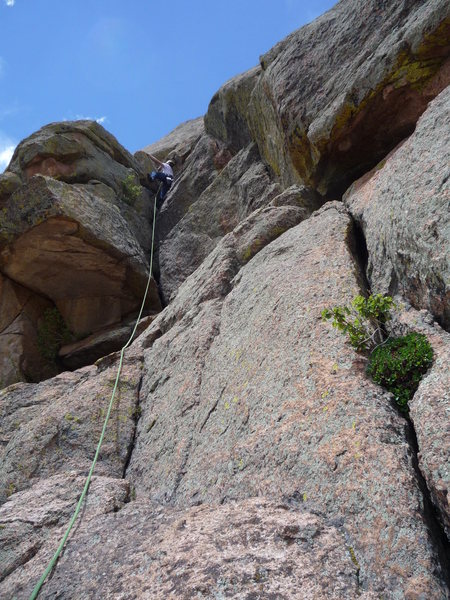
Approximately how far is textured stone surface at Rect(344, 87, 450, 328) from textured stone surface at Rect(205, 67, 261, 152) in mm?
11725

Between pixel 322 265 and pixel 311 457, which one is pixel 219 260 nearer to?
pixel 322 265

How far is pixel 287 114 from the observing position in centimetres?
1195

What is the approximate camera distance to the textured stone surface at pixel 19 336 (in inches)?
590

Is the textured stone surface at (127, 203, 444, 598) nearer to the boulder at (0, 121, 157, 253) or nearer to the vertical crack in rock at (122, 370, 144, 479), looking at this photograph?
the vertical crack in rock at (122, 370, 144, 479)

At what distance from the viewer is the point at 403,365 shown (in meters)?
4.71

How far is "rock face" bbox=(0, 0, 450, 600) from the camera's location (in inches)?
154

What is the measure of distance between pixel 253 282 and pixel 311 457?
186 inches

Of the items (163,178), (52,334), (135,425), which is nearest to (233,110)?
(163,178)

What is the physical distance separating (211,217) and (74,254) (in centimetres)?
531

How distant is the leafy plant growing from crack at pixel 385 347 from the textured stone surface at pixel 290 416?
5.9 inches

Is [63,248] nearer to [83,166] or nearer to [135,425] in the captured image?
[83,166]

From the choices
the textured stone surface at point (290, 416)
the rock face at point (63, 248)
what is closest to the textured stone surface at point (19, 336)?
the rock face at point (63, 248)

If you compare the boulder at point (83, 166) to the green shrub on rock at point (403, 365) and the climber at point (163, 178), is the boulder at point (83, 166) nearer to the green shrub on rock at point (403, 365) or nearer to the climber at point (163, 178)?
the climber at point (163, 178)

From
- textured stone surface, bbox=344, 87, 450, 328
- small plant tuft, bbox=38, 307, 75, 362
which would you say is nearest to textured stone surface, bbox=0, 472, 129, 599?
textured stone surface, bbox=344, 87, 450, 328
